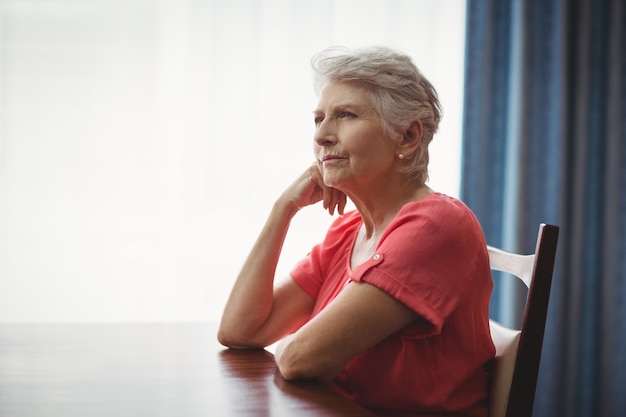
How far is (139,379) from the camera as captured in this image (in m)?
1.15

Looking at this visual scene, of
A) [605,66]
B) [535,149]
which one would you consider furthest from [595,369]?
[605,66]

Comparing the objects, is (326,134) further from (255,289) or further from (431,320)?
(431,320)

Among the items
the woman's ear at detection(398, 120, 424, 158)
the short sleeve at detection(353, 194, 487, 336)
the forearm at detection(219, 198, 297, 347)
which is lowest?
the forearm at detection(219, 198, 297, 347)

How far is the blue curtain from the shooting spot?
9.63 feet

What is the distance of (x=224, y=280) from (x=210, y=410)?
172cm

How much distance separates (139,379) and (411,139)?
31.0 inches

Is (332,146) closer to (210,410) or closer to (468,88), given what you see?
(210,410)

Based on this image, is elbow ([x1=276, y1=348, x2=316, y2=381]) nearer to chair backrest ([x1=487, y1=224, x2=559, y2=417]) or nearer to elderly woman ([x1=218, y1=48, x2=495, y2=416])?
elderly woman ([x1=218, y1=48, x2=495, y2=416])

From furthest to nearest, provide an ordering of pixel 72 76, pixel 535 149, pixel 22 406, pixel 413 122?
pixel 535 149 < pixel 72 76 < pixel 413 122 < pixel 22 406

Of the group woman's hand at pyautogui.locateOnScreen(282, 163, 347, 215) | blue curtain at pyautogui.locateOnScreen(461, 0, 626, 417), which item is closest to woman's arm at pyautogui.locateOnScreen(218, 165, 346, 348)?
woman's hand at pyautogui.locateOnScreen(282, 163, 347, 215)

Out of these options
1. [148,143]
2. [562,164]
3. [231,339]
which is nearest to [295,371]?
[231,339]

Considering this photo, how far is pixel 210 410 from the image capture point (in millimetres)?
987

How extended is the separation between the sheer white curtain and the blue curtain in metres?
0.61

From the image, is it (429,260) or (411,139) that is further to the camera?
(411,139)
